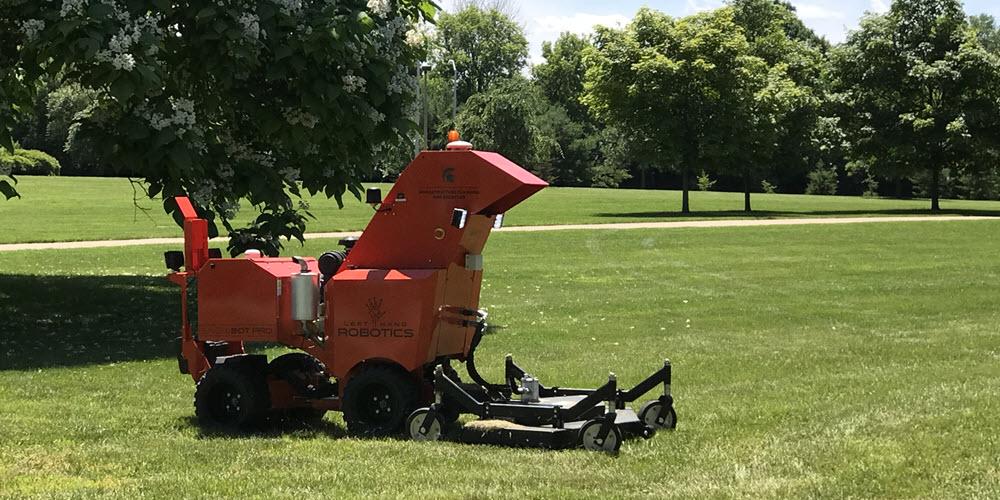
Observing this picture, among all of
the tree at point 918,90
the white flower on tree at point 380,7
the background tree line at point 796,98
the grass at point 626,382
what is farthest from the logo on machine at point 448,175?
the tree at point 918,90

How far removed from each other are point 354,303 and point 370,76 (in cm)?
572

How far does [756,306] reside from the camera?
62.1 ft

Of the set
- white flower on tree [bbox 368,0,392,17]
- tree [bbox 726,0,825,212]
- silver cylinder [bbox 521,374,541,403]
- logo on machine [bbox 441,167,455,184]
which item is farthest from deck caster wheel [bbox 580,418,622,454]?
tree [bbox 726,0,825,212]

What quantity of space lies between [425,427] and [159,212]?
42435 mm

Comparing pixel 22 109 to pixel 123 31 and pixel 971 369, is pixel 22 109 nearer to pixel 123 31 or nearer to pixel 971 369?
pixel 123 31

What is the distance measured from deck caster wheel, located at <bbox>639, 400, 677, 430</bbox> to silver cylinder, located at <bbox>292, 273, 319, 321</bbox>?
2.47 m

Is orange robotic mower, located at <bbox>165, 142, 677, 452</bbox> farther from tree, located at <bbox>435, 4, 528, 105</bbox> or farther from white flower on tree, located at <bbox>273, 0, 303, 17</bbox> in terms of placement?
tree, located at <bbox>435, 4, 528, 105</bbox>

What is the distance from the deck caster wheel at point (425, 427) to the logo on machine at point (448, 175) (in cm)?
161

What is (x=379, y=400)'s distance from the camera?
8414 millimetres

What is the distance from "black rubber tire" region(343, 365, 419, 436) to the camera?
8.25m

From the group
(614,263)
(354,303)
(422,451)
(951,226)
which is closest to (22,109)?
(354,303)

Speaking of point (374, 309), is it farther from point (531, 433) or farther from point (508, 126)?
point (508, 126)

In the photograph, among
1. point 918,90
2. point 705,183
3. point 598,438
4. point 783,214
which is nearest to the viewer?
point 598,438

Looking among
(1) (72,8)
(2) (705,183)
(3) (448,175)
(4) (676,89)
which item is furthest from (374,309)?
(2) (705,183)
